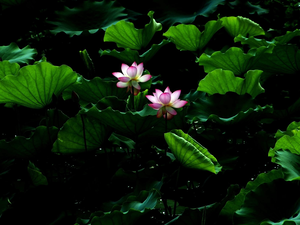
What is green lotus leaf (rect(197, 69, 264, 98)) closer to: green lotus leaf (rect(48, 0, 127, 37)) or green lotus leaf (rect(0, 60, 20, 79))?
green lotus leaf (rect(0, 60, 20, 79))

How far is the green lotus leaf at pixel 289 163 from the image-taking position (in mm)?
822

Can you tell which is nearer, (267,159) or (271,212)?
(271,212)

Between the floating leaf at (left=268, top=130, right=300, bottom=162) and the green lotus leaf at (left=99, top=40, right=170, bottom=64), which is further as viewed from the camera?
the green lotus leaf at (left=99, top=40, right=170, bottom=64)

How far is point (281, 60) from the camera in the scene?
1.40 m

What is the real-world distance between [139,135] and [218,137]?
259 mm

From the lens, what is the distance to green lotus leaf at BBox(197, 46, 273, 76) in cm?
134

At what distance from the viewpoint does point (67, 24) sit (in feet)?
8.07

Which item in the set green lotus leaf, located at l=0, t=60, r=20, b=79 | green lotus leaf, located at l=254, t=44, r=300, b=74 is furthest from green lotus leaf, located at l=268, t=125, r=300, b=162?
green lotus leaf, located at l=0, t=60, r=20, b=79

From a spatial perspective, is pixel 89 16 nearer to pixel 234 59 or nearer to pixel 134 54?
pixel 134 54

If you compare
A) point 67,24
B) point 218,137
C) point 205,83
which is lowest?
point 67,24

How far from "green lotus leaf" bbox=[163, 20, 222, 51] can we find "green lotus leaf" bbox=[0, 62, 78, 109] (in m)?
0.57

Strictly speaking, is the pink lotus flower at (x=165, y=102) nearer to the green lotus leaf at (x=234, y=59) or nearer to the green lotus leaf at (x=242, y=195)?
the green lotus leaf at (x=242, y=195)

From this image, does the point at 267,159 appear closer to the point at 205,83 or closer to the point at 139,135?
the point at 205,83

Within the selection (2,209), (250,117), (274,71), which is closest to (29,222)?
(2,209)
